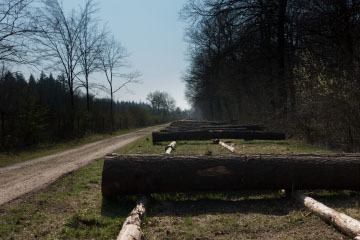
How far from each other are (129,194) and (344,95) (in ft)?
26.2

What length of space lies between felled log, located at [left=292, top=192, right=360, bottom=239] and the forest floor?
0.08 m

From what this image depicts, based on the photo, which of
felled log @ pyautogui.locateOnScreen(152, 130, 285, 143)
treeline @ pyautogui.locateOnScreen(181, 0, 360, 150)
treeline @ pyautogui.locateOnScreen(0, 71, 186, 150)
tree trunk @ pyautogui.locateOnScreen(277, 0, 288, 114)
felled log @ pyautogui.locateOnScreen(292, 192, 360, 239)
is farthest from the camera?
tree trunk @ pyautogui.locateOnScreen(277, 0, 288, 114)

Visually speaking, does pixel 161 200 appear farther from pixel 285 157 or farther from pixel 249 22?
pixel 249 22

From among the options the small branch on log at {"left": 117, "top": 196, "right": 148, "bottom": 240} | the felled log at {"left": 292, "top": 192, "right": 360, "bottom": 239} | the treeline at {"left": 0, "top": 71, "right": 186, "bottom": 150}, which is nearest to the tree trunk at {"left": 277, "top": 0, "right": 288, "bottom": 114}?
the felled log at {"left": 292, "top": 192, "right": 360, "bottom": 239}

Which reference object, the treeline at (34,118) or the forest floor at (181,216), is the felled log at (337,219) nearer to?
the forest floor at (181,216)

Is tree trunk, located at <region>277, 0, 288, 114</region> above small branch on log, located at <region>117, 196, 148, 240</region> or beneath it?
above

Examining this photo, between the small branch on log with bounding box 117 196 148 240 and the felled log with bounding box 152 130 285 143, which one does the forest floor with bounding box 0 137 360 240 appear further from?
the felled log with bounding box 152 130 285 143

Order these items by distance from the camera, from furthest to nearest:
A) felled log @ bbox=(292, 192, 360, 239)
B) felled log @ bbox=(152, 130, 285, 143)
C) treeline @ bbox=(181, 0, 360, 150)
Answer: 1. felled log @ bbox=(152, 130, 285, 143)
2. treeline @ bbox=(181, 0, 360, 150)
3. felled log @ bbox=(292, 192, 360, 239)

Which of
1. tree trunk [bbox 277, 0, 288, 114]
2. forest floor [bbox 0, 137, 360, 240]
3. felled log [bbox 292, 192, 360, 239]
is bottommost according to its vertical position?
forest floor [bbox 0, 137, 360, 240]

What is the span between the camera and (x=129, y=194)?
473cm

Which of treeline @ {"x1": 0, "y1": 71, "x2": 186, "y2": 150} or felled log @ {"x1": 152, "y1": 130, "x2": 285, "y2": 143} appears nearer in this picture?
treeline @ {"x1": 0, "y1": 71, "x2": 186, "y2": 150}

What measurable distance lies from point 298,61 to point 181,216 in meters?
14.5

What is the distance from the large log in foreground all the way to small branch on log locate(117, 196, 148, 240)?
0.69 metres

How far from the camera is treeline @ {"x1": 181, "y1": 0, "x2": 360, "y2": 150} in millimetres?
9586
